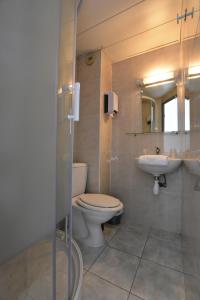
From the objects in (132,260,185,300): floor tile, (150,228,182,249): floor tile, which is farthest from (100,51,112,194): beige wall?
(132,260,185,300): floor tile

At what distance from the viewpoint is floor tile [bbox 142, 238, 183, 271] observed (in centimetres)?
118

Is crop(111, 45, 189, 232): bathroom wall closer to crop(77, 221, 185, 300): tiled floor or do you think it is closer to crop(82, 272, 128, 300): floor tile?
crop(77, 221, 185, 300): tiled floor

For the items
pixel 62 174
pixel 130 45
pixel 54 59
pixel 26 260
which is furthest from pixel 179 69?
pixel 26 260

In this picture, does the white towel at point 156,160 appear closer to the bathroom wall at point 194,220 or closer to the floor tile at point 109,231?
the bathroom wall at point 194,220

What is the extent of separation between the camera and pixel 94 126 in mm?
1808

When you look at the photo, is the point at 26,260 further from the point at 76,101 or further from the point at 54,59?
the point at 54,59

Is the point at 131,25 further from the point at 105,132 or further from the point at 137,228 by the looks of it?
the point at 137,228

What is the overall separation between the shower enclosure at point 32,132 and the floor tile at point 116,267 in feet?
1.62

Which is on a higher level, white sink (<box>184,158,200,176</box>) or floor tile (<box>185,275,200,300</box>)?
white sink (<box>184,158,200,176</box>)

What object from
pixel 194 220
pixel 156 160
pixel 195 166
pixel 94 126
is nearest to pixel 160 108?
pixel 156 160

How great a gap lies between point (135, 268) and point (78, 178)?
0.93m

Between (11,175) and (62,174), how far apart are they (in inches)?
9.2

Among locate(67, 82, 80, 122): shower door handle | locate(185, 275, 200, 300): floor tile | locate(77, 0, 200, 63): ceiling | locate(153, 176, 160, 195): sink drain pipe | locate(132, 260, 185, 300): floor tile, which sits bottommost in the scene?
locate(132, 260, 185, 300): floor tile

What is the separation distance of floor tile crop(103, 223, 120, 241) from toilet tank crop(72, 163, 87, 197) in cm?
50
